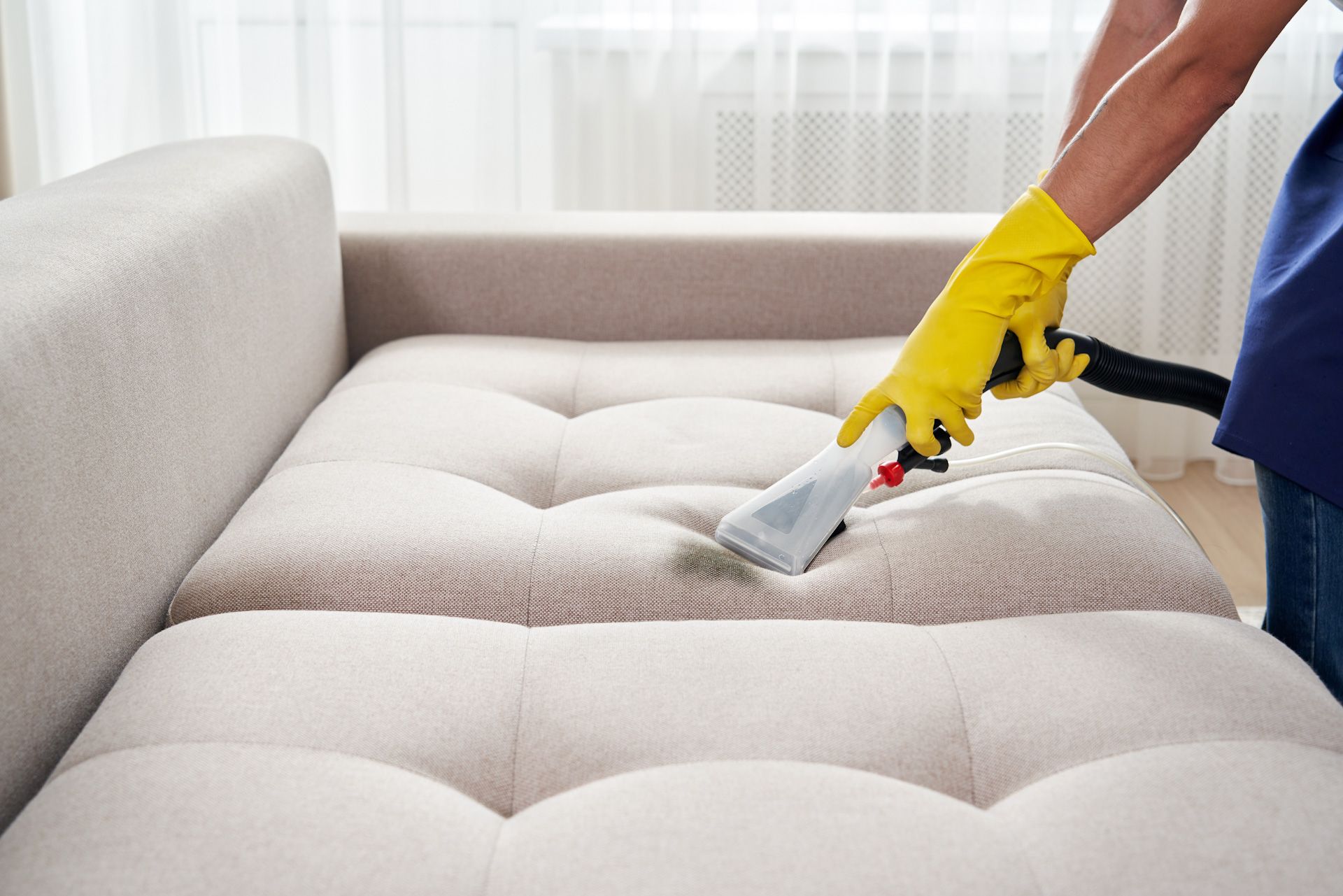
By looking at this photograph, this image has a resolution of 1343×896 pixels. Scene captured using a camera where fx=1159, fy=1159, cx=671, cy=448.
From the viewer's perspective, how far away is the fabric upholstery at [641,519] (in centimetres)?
99

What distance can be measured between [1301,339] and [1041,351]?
0.24 meters

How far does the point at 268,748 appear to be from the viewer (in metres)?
0.75

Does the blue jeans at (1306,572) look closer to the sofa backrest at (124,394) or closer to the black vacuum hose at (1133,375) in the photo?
the black vacuum hose at (1133,375)

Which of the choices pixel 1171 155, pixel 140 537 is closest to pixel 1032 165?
pixel 1171 155

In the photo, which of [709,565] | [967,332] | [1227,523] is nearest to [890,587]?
[709,565]

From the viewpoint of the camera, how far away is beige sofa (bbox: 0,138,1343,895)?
2.20 feet

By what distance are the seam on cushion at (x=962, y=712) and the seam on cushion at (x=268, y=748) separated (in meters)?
0.31

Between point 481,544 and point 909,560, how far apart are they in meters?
0.38

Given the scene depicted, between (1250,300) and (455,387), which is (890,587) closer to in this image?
(1250,300)

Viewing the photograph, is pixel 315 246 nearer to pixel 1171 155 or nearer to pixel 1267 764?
pixel 1171 155

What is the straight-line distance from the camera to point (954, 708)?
0.82 meters

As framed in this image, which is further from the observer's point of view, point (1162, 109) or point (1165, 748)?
point (1162, 109)

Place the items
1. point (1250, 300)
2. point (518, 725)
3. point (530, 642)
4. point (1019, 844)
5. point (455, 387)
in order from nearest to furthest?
point (1019, 844) → point (518, 725) → point (530, 642) → point (1250, 300) → point (455, 387)

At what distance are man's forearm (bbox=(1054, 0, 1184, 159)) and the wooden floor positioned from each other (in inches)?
34.8
